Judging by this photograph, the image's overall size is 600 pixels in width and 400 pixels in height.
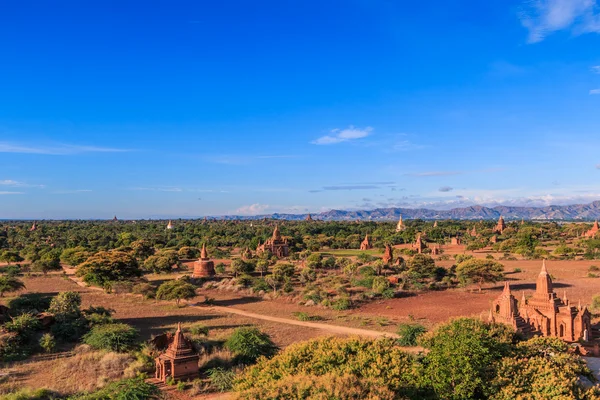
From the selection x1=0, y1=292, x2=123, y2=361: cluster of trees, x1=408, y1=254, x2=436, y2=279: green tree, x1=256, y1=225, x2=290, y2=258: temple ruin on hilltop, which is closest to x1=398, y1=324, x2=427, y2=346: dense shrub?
x1=0, y1=292, x2=123, y2=361: cluster of trees

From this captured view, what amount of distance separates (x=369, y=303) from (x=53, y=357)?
67.0ft

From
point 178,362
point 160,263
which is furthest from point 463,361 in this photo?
point 160,263

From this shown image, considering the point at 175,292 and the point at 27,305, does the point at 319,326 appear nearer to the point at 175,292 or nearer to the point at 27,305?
the point at 175,292

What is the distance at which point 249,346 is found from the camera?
17797 millimetres

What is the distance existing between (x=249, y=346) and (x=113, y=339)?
221 inches

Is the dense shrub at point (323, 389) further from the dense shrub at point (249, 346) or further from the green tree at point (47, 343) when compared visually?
the green tree at point (47, 343)

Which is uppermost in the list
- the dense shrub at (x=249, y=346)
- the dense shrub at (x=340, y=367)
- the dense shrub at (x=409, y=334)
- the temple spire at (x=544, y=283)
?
the temple spire at (x=544, y=283)

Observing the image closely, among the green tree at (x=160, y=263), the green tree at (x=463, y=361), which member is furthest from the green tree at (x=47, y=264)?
the green tree at (x=463, y=361)

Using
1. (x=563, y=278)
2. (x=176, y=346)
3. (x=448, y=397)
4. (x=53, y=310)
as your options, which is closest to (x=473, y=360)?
(x=448, y=397)

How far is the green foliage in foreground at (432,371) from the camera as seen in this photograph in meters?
10.3

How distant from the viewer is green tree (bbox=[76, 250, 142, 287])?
34250mm

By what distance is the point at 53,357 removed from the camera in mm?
17844

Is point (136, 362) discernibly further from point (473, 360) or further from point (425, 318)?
point (425, 318)

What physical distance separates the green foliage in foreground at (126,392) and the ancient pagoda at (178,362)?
6.72ft
